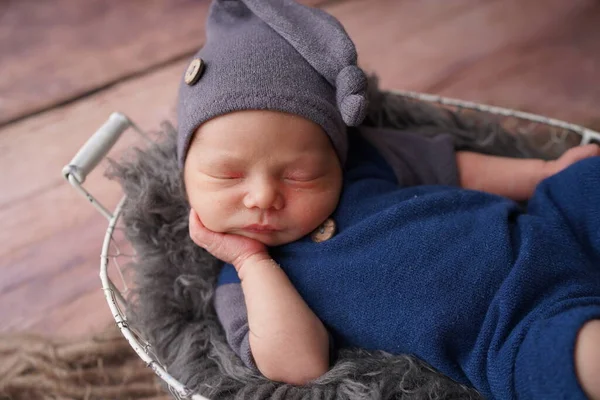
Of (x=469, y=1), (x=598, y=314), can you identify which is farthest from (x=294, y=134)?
(x=469, y=1)

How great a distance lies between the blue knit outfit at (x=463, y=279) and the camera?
692mm

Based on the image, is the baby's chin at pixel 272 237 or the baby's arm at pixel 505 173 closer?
the baby's chin at pixel 272 237

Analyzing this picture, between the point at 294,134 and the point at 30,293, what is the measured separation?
738mm

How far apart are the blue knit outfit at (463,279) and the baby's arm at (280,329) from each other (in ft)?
0.11

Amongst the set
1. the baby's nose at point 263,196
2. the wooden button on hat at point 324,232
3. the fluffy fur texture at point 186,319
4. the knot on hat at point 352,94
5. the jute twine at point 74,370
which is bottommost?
the jute twine at point 74,370

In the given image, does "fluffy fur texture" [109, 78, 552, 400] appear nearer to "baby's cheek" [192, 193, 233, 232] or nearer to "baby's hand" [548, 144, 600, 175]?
"baby's cheek" [192, 193, 233, 232]

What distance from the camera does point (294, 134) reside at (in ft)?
2.58

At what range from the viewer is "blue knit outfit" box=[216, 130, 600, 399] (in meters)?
0.69

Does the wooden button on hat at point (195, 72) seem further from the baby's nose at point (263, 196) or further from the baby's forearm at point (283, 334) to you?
the baby's forearm at point (283, 334)

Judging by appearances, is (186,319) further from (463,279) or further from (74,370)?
(463,279)

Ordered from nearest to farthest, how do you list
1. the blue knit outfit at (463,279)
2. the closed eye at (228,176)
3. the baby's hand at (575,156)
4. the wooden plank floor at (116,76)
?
the blue knit outfit at (463,279) < the closed eye at (228,176) < the baby's hand at (575,156) < the wooden plank floor at (116,76)

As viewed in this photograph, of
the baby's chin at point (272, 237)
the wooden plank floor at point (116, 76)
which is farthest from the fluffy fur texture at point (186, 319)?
the wooden plank floor at point (116, 76)

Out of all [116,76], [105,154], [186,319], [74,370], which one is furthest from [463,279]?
[116,76]

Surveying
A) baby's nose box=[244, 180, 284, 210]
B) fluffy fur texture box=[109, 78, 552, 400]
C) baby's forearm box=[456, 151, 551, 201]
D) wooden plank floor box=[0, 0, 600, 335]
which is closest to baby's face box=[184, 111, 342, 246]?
Answer: baby's nose box=[244, 180, 284, 210]
